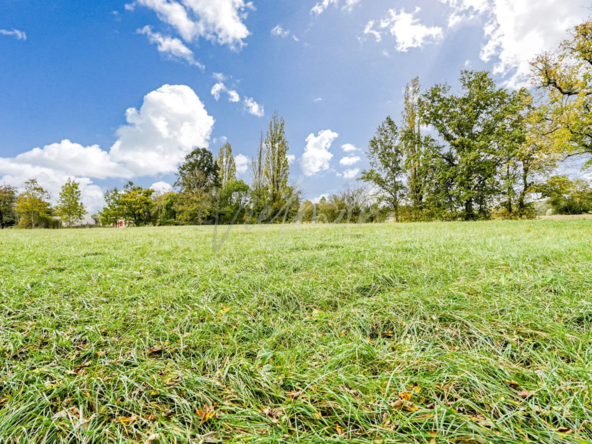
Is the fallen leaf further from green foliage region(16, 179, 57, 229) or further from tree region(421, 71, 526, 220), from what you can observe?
green foliage region(16, 179, 57, 229)

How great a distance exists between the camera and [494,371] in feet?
4.25

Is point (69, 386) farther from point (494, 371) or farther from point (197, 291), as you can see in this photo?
point (494, 371)

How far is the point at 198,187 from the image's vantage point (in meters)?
30.4

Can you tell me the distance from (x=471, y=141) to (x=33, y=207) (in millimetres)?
42351

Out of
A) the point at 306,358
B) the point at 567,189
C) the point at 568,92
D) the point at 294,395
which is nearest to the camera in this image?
the point at 294,395

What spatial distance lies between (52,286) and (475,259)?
5.18m

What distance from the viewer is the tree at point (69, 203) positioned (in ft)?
95.8

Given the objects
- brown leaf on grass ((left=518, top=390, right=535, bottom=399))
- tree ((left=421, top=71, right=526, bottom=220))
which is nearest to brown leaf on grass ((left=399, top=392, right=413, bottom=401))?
brown leaf on grass ((left=518, top=390, right=535, bottom=399))

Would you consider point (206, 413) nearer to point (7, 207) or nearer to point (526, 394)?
point (526, 394)

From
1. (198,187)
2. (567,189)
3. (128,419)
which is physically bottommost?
(128,419)

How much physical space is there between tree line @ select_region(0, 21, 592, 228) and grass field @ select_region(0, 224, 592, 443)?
8.34 meters

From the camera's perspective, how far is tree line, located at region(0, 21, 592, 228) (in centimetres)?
1062

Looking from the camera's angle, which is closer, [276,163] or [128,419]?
[128,419]

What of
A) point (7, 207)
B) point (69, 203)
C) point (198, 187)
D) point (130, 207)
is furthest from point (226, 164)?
point (7, 207)
